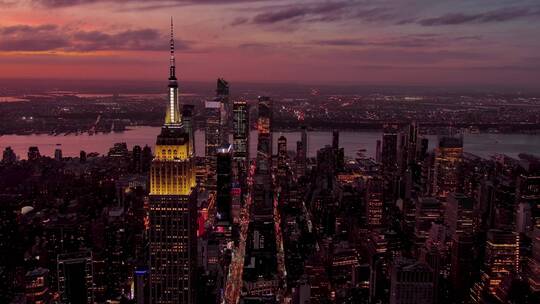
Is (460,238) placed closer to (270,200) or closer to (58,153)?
(270,200)

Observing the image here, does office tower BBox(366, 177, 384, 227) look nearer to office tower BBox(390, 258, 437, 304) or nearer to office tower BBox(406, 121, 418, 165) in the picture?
office tower BBox(406, 121, 418, 165)

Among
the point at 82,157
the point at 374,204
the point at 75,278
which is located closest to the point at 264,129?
the point at 82,157

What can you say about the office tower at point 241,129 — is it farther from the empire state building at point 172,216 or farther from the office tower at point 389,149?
the empire state building at point 172,216

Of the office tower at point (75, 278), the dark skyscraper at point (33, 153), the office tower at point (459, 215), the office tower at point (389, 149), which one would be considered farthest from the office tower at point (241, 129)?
the office tower at point (75, 278)

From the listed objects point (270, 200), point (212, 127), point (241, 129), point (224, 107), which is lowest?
point (270, 200)

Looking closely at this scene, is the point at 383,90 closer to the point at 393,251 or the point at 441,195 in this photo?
the point at 441,195

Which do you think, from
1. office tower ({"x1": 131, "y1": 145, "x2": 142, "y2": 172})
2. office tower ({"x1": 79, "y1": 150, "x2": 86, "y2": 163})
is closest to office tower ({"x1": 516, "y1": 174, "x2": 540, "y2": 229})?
office tower ({"x1": 131, "y1": 145, "x2": 142, "y2": 172})

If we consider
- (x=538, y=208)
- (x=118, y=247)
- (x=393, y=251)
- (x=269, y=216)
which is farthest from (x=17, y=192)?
(x=538, y=208)
